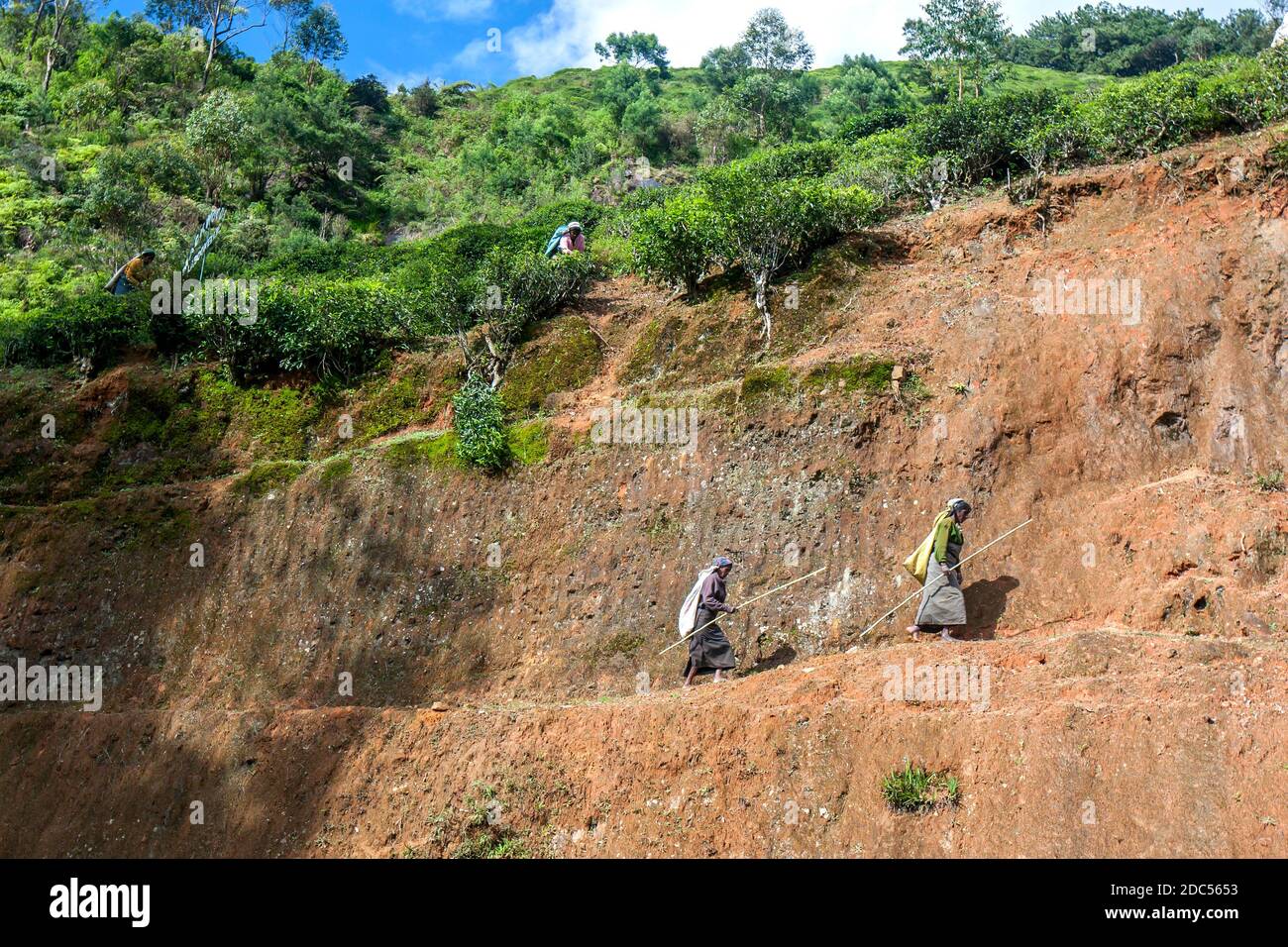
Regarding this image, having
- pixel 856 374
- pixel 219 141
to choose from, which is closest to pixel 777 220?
pixel 856 374

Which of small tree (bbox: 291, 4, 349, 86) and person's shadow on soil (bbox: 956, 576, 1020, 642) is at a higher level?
small tree (bbox: 291, 4, 349, 86)

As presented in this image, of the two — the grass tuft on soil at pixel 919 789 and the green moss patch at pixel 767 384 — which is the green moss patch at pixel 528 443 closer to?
the green moss patch at pixel 767 384

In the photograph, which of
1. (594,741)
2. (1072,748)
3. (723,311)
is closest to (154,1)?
(723,311)

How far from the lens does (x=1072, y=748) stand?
924 centimetres

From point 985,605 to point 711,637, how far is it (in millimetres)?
3111

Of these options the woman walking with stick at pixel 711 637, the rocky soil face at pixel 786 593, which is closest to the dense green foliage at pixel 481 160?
the rocky soil face at pixel 786 593

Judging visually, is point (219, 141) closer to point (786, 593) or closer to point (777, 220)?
point (777, 220)

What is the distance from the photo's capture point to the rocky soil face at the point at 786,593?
981 cm

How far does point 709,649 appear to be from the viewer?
41.0 feet

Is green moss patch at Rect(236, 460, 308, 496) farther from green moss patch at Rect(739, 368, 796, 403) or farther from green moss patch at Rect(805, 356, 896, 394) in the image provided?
green moss patch at Rect(805, 356, 896, 394)

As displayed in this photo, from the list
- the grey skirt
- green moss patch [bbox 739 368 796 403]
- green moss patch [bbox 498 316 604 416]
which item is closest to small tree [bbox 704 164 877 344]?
green moss patch [bbox 739 368 796 403]

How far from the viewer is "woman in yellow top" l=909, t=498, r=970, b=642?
468 inches

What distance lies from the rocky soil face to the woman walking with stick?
2.41ft

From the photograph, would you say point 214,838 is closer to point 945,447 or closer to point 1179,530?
point 945,447
